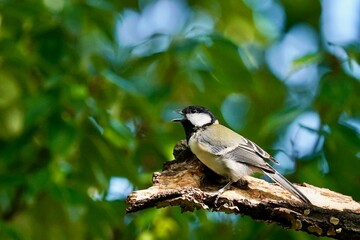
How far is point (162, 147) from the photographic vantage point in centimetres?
340

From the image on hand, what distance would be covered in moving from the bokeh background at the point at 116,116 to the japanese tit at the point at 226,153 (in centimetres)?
19

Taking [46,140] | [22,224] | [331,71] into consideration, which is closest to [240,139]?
[331,71]

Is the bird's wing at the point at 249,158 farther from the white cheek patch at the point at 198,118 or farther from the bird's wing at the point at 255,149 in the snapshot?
the white cheek patch at the point at 198,118

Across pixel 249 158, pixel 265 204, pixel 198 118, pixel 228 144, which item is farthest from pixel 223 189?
pixel 198 118

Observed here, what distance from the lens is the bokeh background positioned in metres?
3.15

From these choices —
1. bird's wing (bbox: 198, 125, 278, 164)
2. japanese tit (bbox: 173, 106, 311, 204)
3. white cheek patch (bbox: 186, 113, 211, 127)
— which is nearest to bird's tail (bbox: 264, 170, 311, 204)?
japanese tit (bbox: 173, 106, 311, 204)

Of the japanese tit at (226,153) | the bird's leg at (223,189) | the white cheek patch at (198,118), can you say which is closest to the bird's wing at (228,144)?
the japanese tit at (226,153)

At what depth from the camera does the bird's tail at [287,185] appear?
2.54 m

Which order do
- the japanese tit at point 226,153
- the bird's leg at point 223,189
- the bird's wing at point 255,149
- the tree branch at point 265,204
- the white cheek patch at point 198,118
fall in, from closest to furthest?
the tree branch at point 265,204 → the bird's leg at point 223,189 → the japanese tit at point 226,153 → the bird's wing at point 255,149 → the white cheek patch at point 198,118

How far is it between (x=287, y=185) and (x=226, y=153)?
40cm

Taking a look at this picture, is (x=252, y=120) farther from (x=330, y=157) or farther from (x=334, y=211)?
(x=334, y=211)

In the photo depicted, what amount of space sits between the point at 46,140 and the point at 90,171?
11.0 inches

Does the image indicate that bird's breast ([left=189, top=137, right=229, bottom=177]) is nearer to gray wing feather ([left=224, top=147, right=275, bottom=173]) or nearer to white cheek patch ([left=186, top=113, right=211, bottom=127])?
gray wing feather ([left=224, top=147, right=275, bottom=173])

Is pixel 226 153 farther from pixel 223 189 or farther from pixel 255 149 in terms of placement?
pixel 223 189
